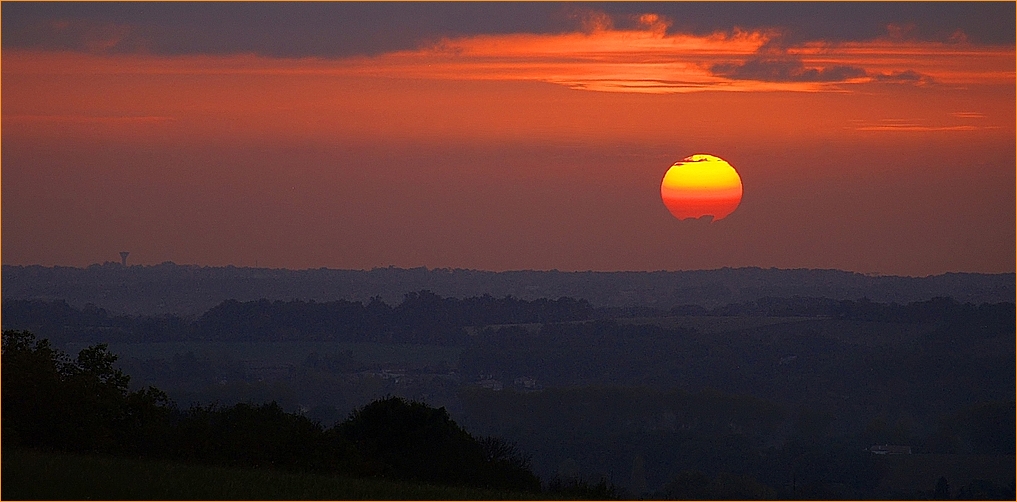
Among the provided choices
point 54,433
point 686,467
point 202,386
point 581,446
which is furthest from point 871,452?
point 54,433

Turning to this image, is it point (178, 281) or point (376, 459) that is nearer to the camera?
point (376, 459)

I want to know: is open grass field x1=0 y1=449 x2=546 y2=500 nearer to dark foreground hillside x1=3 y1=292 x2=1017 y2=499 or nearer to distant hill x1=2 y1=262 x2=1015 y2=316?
dark foreground hillside x1=3 y1=292 x2=1017 y2=499

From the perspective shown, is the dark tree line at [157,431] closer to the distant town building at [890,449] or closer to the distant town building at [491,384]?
the distant town building at [890,449]

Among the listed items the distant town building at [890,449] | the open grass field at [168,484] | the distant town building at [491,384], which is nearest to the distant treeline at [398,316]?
the distant town building at [491,384]

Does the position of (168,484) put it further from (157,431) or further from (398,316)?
(398,316)

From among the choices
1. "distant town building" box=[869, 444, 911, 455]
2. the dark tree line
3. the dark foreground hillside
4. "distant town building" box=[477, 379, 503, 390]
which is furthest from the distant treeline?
the dark tree line

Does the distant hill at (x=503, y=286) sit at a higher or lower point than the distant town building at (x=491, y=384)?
higher

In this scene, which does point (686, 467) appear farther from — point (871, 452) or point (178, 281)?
point (178, 281)
